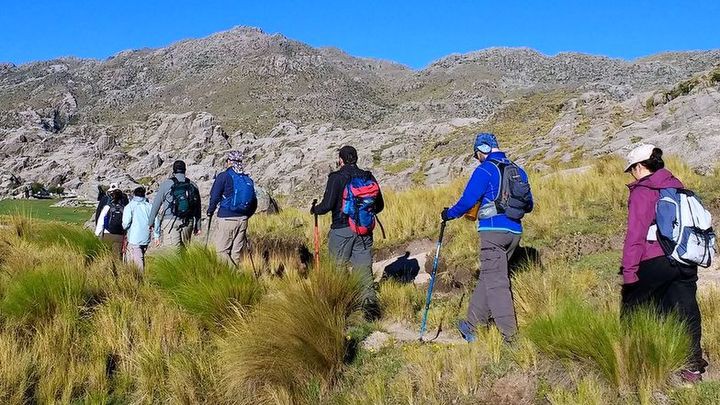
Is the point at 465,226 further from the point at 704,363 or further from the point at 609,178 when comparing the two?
the point at 704,363

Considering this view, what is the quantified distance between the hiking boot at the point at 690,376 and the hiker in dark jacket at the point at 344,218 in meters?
3.37

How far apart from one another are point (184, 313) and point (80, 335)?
101cm

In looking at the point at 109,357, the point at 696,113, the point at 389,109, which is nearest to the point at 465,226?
the point at 109,357

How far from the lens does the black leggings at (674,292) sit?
4047mm

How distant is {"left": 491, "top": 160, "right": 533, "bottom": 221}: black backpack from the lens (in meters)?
5.06

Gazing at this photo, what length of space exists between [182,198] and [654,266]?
6.13m

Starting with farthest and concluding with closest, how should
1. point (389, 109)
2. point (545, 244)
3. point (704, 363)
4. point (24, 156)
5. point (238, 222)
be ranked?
1. point (389, 109)
2. point (24, 156)
3. point (545, 244)
4. point (238, 222)
5. point (704, 363)

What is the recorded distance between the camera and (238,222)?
751cm

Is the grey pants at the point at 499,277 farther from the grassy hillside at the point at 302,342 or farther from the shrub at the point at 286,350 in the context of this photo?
the shrub at the point at 286,350

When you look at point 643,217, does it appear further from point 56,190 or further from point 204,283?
A: point 56,190

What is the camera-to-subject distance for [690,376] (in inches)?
156

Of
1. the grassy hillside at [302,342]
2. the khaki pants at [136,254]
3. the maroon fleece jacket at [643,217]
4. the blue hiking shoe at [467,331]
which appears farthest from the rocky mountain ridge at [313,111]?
the khaki pants at [136,254]

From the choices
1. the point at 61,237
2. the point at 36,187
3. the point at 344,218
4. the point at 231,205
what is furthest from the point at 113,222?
the point at 36,187

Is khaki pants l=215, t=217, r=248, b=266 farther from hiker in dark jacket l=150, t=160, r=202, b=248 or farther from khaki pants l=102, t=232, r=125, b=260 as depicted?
khaki pants l=102, t=232, r=125, b=260
